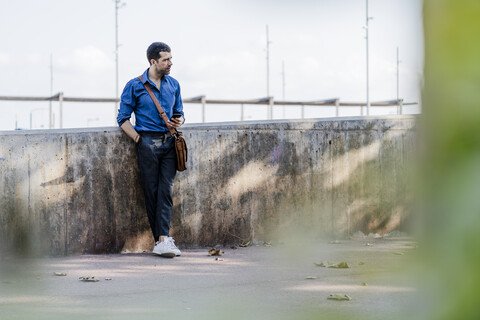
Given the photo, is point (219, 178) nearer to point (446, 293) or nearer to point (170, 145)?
point (170, 145)

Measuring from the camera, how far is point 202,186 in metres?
6.38

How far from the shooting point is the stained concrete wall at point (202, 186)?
19.0 feet

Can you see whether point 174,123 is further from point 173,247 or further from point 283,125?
point 283,125

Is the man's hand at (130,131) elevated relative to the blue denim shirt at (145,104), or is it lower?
lower

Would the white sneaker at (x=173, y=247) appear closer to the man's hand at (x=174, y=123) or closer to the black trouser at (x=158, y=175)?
the black trouser at (x=158, y=175)

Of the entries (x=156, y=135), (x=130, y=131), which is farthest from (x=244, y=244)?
(x=130, y=131)

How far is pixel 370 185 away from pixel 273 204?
566cm

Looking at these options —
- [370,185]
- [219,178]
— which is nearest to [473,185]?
[370,185]

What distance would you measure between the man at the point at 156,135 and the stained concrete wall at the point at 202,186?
0.22 m

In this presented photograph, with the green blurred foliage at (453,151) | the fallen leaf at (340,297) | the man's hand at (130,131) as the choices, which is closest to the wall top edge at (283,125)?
the man's hand at (130,131)

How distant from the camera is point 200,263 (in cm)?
542

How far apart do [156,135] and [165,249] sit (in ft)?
3.32

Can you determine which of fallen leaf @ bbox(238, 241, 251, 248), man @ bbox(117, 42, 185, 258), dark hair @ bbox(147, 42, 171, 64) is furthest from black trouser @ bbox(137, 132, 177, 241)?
fallen leaf @ bbox(238, 241, 251, 248)

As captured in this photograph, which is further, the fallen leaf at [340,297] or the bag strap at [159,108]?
the bag strap at [159,108]
